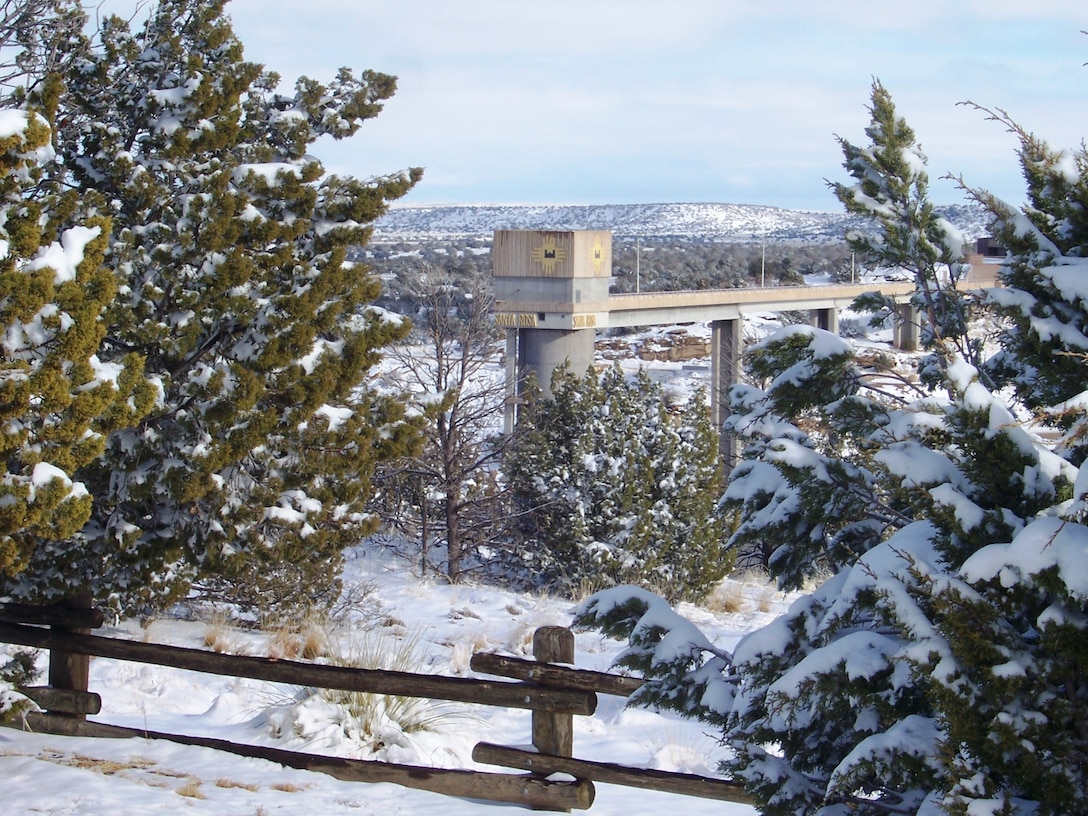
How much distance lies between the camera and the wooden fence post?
636cm

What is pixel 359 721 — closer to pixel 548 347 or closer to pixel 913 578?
pixel 913 578

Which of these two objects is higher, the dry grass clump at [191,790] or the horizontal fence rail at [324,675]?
the horizontal fence rail at [324,675]

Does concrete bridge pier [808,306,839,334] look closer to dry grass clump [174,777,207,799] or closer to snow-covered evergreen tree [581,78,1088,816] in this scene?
dry grass clump [174,777,207,799]

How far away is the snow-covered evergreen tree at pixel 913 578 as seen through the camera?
94.4 inches

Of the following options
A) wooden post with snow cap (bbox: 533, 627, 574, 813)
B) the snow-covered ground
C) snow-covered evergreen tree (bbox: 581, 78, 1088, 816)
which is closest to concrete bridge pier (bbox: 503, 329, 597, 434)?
the snow-covered ground

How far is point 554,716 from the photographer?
555 cm

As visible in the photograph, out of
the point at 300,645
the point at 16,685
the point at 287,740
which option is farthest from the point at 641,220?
the point at 16,685

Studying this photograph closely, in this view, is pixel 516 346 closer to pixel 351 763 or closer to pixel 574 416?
pixel 574 416

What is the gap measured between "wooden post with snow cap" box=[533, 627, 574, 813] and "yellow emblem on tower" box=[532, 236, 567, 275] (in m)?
26.0

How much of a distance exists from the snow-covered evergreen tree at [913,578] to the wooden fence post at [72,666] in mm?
3877

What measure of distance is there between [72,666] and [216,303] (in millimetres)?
2626

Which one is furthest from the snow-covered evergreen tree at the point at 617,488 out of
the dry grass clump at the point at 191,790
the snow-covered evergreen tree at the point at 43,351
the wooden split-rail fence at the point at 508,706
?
the snow-covered evergreen tree at the point at 43,351

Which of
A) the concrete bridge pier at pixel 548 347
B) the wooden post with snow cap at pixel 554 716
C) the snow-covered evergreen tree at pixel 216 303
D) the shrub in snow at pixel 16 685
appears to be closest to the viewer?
the wooden post with snow cap at pixel 554 716

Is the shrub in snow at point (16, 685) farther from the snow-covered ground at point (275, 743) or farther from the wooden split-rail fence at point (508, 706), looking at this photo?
the wooden split-rail fence at point (508, 706)
